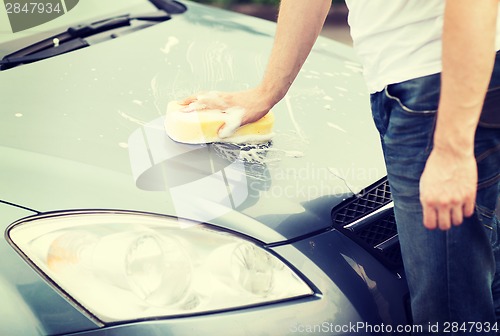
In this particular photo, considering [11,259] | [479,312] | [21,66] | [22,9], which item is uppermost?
[22,9]

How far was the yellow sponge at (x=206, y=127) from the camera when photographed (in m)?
1.96

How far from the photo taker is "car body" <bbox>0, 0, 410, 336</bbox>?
5.15 ft

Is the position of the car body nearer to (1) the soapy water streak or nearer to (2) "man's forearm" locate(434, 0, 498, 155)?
(1) the soapy water streak

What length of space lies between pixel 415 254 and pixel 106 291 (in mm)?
732

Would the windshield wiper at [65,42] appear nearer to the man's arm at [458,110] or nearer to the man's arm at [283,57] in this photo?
the man's arm at [283,57]

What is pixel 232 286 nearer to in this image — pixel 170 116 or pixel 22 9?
pixel 170 116

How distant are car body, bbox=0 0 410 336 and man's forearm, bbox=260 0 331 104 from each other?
0.48 ft

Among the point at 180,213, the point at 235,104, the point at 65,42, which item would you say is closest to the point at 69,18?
the point at 65,42

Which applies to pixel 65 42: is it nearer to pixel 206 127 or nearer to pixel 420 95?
pixel 206 127

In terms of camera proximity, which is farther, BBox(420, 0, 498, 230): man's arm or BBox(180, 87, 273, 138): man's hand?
BBox(180, 87, 273, 138): man's hand

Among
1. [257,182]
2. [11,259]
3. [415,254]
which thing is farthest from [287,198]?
[11,259]

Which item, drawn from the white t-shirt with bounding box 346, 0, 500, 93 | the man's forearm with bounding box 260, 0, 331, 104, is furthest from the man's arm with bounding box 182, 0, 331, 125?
the white t-shirt with bounding box 346, 0, 500, 93

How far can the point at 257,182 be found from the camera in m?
1.85

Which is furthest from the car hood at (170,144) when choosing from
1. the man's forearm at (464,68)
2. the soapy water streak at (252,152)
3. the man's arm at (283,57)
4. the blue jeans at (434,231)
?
the man's forearm at (464,68)
